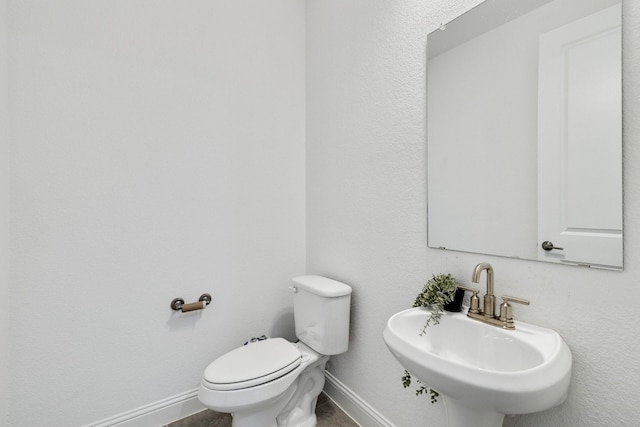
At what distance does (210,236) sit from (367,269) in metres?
0.90

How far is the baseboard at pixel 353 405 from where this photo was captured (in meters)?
1.41

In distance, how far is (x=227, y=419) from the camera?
155cm

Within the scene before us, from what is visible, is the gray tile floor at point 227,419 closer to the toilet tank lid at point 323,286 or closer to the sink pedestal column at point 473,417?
the toilet tank lid at point 323,286

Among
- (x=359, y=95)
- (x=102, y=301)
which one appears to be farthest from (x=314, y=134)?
(x=102, y=301)

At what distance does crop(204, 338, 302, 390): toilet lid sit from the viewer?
120 centimetres

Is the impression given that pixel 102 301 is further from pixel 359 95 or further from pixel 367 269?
pixel 359 95

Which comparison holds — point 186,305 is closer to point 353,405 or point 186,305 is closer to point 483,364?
point 353,405

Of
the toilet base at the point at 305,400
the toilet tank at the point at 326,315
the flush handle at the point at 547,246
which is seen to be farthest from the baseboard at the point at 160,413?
the flush handle at the point at 547,246

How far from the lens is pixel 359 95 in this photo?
1517 mm

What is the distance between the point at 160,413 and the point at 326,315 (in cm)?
102

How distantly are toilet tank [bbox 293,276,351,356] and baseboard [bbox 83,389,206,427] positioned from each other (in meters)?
0.72

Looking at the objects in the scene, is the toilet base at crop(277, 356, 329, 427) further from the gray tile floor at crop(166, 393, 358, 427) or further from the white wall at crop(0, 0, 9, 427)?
the white wall at crop(0, 0, 9, 427)

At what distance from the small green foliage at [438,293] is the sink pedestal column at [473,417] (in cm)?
23

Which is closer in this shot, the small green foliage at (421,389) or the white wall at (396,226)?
the white wall at (396,226)
